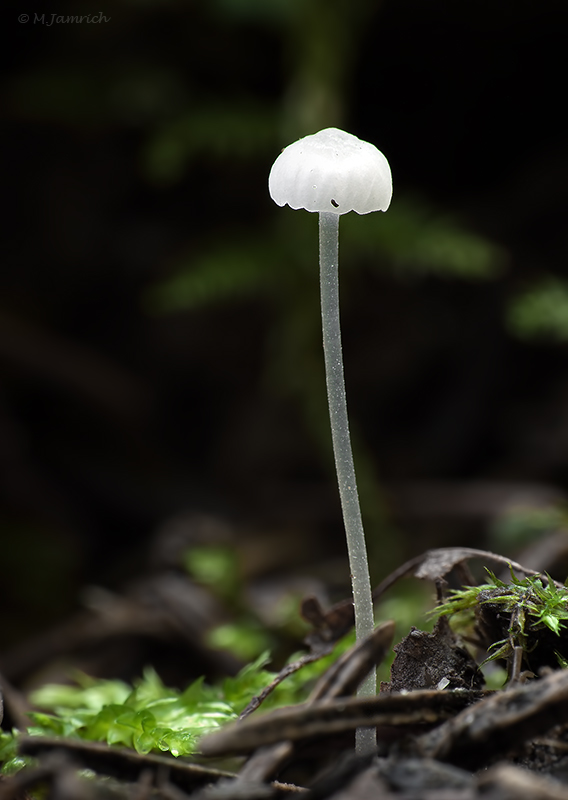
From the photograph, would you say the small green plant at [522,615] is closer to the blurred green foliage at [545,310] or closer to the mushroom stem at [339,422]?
the mushroom stem at [339,422]

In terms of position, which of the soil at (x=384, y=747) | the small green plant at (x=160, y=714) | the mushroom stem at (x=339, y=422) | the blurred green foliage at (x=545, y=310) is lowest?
the small green plant at (x=160, y=714)

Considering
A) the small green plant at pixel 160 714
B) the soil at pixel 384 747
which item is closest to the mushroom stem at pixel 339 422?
the soil at pixel 384 747

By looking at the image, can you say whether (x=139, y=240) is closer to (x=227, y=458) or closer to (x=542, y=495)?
(x=227, y=458)

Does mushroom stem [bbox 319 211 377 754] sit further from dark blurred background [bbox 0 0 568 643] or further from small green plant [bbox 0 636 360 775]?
dark blurred background [bbox 0 0 568 643]

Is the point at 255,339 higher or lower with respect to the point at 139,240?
lower

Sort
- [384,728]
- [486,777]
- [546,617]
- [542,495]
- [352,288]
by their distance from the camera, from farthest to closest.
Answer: [352,288] < [542,495] < [546,617] < [384,728] < [486,777]

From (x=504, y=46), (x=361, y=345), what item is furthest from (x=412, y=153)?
(x=361, y=345)

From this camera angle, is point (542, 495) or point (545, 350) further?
point (545, 350)
